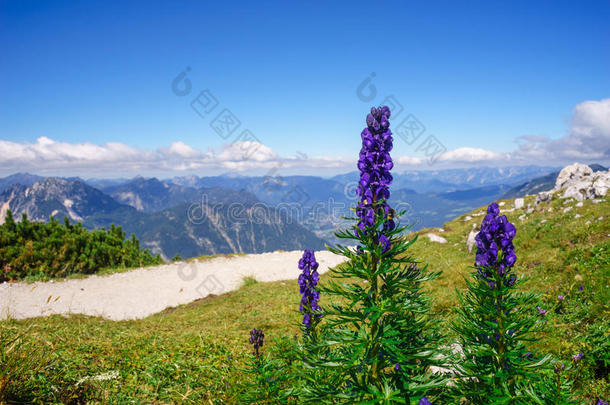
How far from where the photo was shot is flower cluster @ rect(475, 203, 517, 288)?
2867 millimetres

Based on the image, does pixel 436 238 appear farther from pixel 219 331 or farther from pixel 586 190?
pixel 219 331

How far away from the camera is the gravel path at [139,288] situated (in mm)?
14722

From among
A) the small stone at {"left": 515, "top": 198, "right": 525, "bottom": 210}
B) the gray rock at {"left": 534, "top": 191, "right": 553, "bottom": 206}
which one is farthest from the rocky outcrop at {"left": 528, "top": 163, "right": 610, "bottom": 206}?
the small stone at {"left": 515, "top": 198, "right": 525, "bottom": 210}

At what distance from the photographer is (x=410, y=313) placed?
3.06 meters

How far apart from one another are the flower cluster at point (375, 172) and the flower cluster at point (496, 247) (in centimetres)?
95

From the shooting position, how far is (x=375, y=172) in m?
3.12

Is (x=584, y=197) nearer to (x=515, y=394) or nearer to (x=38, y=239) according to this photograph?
(x=515, y=394)

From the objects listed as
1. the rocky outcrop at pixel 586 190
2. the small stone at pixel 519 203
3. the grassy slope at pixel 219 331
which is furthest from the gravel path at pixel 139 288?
the rocky outcrop at pixel 586 190

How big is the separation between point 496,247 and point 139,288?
65.9 ft

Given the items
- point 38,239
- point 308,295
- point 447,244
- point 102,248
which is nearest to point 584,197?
point 447,244

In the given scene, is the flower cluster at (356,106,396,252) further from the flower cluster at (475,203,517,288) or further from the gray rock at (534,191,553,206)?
the gray rock at (534,191,553,206)

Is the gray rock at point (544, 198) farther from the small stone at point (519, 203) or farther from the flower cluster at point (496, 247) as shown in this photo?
the flower cluster at point (496, 247)

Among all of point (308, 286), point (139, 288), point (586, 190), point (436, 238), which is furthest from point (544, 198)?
point (139, 288)

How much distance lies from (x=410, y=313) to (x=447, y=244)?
1801 cm
